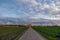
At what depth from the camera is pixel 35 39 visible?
8.14 meters

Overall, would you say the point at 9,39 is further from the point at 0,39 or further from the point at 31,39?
the point at 31,39

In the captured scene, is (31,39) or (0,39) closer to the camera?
(31,39)

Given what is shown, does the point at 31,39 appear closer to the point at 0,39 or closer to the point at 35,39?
the point at 35,39

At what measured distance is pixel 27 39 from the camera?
820cm

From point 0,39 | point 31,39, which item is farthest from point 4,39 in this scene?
point 31,39

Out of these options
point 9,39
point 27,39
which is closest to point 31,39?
point 27,39

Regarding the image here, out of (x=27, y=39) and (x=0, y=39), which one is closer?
(x=27, y=39)

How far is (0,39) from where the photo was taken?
38.5ft

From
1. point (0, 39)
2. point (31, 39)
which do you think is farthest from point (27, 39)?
point (0, 39)

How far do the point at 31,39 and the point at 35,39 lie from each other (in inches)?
8.8

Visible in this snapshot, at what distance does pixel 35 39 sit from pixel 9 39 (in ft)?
13.5

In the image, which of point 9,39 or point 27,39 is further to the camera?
point 9,39

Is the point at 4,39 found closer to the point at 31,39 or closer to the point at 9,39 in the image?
the point at 9,39

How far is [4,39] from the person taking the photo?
1188 centimetres
